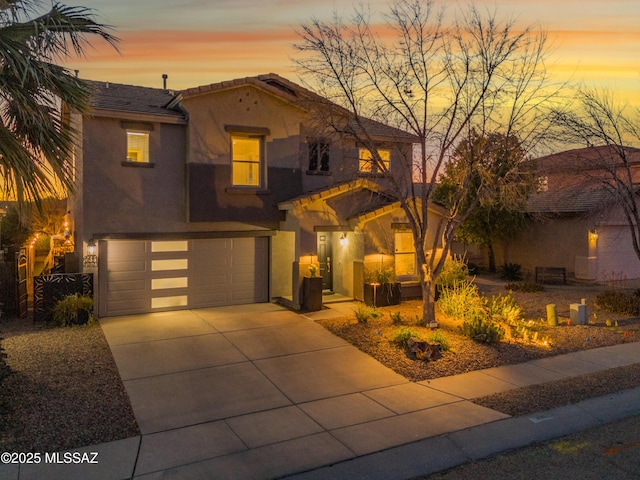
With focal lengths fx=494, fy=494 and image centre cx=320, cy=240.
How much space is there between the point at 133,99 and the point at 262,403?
37.0ft

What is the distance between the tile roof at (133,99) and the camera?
13570 millimetres

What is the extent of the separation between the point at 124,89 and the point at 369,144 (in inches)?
378

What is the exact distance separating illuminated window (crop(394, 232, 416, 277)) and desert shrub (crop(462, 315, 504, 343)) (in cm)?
500

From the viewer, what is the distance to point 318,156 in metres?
16.1

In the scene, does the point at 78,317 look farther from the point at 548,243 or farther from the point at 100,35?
the point at 548,243

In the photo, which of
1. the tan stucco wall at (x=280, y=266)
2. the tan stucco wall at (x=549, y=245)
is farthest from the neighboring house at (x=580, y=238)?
the tan stucco wall at (x=280, y=266)

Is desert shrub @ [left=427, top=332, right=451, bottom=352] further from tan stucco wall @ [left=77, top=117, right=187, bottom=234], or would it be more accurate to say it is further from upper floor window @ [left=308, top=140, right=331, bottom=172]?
tan stucco wall @ [left=77, top=117, right=187, bottom=234]

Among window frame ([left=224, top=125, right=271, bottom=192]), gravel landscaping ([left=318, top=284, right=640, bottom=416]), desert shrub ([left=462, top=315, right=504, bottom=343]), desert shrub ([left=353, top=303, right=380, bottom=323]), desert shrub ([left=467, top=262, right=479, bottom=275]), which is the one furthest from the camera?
desert shrub ([left=467, top=262, right=479, bottom=275])

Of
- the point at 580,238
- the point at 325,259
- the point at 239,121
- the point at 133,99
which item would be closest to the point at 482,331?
the point at 325,259

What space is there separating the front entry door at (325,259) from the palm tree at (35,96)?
30.8ft

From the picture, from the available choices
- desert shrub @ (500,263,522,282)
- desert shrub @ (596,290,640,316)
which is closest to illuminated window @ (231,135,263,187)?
desert shrub @ (596,290,640,316)

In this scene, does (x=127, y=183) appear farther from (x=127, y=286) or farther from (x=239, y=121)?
(x=239, y=121)

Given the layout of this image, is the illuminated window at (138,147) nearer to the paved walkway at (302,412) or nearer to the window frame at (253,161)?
the window frame at (253,161)

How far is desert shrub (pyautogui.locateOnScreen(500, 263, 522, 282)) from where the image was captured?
21625 millimetres
